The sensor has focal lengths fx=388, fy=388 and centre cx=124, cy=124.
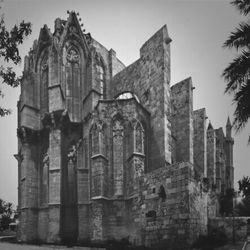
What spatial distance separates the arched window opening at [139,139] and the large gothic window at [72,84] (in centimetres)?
601

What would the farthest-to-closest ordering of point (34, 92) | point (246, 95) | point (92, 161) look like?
point (34, 92)
point (92, 161)
point (246, 95)

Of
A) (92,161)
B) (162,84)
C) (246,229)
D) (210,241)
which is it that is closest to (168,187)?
(210,241)

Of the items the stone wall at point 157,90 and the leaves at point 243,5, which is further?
the stone wall at point 157,90

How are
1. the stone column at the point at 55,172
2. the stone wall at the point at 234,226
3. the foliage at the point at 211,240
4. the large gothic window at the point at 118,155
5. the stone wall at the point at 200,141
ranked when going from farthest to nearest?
1. the stone wall at the point at 200,141
2. the stone column at the point at 55,172
3. the large gothic window at the point at 118,155
4. the stone wall at the point at 234,226
5. the foliage at the point at 211,240

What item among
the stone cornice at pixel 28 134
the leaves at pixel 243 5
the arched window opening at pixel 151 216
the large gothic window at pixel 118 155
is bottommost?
the arched window opening at pixel 151 216

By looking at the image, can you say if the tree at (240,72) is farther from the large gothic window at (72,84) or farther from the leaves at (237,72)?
the large gothic window at (72,84)

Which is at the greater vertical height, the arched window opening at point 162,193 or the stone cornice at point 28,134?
the stone cornice at point 28,134

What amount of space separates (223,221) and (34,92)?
55.8 feet

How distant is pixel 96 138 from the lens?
21094 mm

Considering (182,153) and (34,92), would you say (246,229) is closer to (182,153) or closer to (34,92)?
(182,153)

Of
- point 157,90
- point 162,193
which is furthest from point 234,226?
point 157,90

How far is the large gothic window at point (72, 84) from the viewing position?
25672mm

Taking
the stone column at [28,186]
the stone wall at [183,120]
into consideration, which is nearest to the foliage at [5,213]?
the stone column at [28,186]

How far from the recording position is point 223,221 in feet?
46.8
